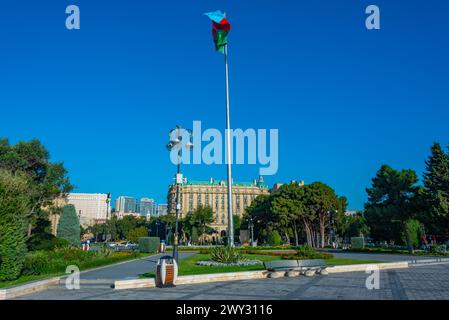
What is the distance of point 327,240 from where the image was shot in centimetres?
7262

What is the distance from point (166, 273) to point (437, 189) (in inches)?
1275

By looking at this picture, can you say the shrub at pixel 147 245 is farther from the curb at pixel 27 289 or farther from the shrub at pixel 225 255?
the curb at pixel 27 289

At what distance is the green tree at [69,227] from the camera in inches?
1714

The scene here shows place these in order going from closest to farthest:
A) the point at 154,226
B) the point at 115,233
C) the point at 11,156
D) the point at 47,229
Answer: the point at 11,156 < the point at 47,229 < the point at 115,233 < the point at 154,226

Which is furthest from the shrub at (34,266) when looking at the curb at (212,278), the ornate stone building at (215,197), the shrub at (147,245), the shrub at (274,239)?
the ornate stone building at (215,197)

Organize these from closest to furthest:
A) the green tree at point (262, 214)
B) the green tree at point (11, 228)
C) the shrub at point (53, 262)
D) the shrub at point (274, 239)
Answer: the green tree at point (11, 228) < the shrub at point (53, 262) < the shrub at point (274, 239) < the green tree at point (262, 214)

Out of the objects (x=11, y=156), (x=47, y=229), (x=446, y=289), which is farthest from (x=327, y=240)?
(x=446, y=289)

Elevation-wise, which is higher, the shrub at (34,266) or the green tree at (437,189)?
A: the green tree at (437,189)

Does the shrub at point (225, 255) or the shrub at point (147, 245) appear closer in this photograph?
the shrub at point (225, 255)

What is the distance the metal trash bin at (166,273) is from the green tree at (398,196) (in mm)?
30739

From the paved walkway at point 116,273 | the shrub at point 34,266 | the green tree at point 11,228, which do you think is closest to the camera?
the green tree at point 11,228
